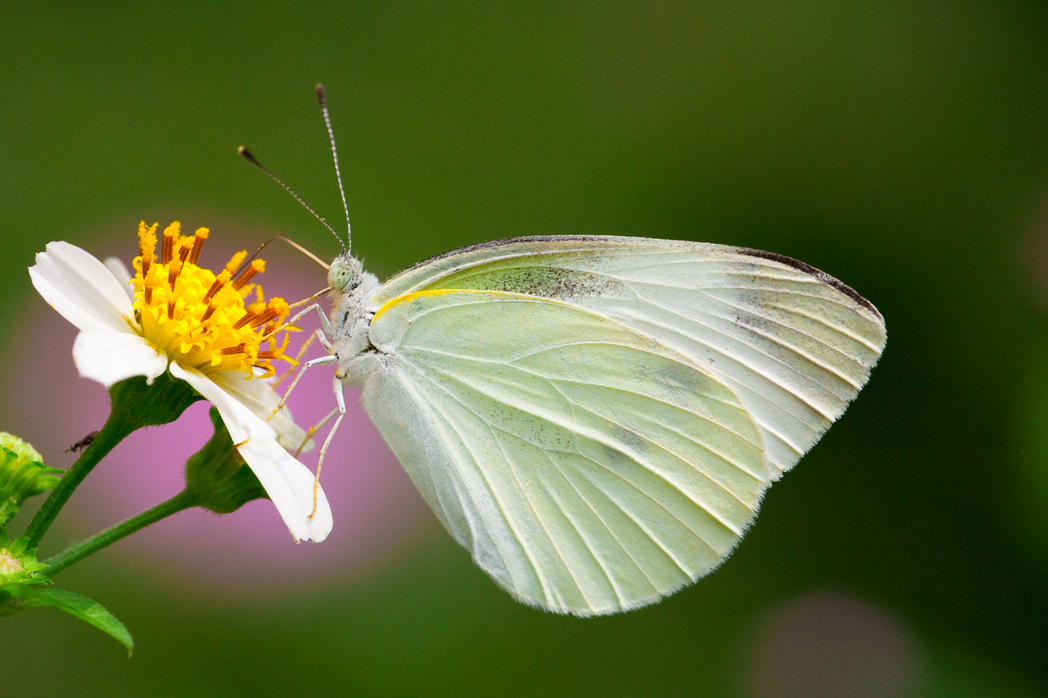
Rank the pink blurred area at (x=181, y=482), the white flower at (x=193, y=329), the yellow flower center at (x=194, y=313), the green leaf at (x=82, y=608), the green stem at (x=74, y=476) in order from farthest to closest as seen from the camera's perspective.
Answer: the pink blurred area at (x=181, y=482), the yellow flower center at (x=194, y=313), the white flower at (x=193, y=329), the green stem at (x=74, y=476), the green leaf at (x=82, y=608)

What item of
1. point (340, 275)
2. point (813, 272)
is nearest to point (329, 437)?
point (340, 275)

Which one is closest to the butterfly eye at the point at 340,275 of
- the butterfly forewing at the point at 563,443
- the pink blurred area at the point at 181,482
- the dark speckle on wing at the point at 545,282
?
the butterfly forewing at the point at 563,443

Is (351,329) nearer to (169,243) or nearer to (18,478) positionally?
(169,243)

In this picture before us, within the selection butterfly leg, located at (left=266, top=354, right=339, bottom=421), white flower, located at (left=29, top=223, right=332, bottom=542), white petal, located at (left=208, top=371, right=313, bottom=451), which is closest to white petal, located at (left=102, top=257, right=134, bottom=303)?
white flower, located at (left=29, top=223, right=332, bottom=542)

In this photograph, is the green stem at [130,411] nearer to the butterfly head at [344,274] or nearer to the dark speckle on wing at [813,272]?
the butterfly head at [344,274]

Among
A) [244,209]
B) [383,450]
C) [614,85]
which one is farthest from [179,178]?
[614,85]

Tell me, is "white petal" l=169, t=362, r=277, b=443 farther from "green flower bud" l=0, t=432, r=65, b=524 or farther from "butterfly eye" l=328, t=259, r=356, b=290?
"butterfly eye" l=328, t=259, r=356, b=290

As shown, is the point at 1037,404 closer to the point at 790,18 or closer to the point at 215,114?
the point at 790,18
